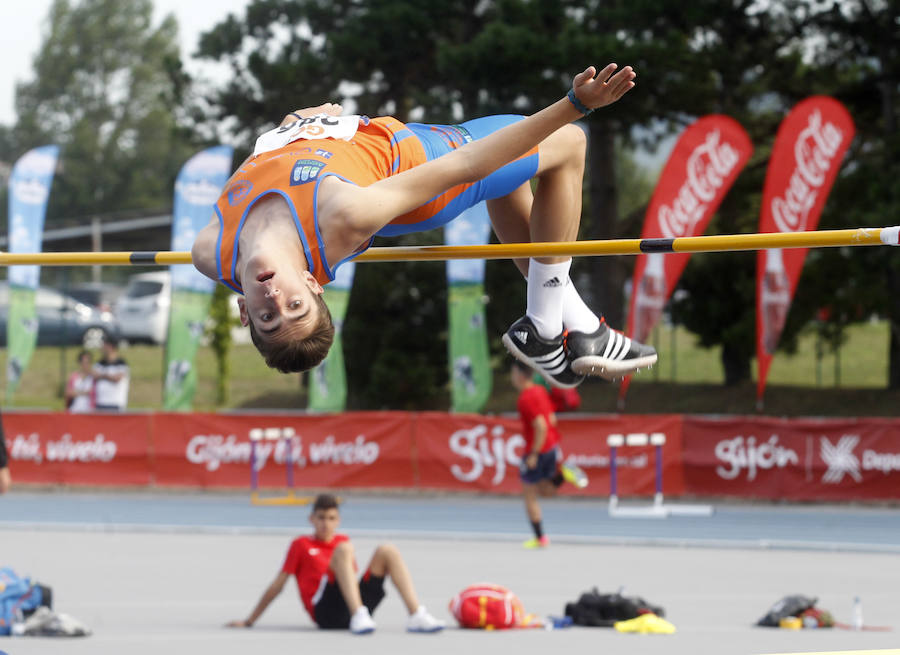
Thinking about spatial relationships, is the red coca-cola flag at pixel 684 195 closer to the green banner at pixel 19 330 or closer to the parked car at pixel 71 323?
the green banner at pixel 19 330

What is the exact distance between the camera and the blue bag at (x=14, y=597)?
708cm

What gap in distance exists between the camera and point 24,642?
6.87 meters

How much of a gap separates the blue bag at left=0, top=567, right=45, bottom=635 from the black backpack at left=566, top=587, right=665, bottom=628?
3267 millimetres

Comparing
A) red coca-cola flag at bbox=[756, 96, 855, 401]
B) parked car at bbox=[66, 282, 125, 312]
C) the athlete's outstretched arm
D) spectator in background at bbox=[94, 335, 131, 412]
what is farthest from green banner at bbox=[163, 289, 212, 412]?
parked car at bbox=[66, 282, 125, 312]

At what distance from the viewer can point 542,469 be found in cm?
1112

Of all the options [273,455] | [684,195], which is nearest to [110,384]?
[273,455]

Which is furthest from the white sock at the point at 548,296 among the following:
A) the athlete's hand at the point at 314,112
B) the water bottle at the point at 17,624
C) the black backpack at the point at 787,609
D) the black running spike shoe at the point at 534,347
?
the water bottle at the point at 17,624

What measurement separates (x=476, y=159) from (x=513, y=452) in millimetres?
10971

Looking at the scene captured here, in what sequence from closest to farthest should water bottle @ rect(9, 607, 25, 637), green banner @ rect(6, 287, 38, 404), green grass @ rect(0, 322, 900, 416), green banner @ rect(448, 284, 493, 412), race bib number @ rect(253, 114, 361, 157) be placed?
race bib number @ rect(253, 114, 361, 157) < water bottle @ rect(9, 607, 25, 637) < green banner @ rect(448, 284, 493, 412) < green banner @ rect(6, 287, 38, 404) < green grass @ rect(0, 322, 900, 416)

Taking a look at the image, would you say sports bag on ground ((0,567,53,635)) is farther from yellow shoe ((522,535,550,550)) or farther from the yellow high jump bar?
yellow shoe ((522,535,550,550))

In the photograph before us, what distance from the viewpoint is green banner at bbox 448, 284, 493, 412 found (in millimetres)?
15898

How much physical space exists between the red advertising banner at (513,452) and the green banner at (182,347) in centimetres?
327

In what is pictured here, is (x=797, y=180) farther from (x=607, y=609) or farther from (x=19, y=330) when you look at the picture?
(x=19, y=330)

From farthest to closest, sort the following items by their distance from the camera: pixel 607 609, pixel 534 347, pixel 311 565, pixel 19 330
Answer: pixel 19 330 < pixel 607 609 < pixel 311 565 < pixel 534 347
